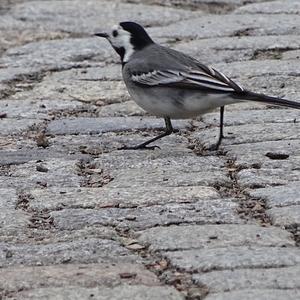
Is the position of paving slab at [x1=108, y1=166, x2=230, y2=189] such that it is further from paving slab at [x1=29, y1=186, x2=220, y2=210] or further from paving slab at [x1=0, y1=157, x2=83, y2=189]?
paving slab at [x1=0, y1=157, x2=83, y2=189]

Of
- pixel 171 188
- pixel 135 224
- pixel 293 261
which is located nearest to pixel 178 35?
pixel 171 188

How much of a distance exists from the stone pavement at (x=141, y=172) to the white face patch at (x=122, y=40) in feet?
1.17

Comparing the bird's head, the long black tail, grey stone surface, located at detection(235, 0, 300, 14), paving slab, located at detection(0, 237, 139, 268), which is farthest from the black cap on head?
grey stone surface, located at detection(235, 0, 300, 14)

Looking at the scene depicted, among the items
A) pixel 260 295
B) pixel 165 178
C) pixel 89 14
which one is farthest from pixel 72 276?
pixel 89 14

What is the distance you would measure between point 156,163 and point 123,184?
0.47 m

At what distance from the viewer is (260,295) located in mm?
3600

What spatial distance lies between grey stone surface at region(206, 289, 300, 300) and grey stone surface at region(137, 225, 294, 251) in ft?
1.67

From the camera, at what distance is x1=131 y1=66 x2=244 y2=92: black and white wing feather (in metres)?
5.68

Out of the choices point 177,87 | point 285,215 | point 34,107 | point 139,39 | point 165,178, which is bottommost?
point 34,107

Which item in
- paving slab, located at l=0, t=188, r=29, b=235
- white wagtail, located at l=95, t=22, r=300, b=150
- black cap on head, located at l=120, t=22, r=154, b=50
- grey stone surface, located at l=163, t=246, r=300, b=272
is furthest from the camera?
black cap on head, located at l=120, t=22, r=154, b=50

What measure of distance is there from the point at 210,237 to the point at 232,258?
0.27 metres

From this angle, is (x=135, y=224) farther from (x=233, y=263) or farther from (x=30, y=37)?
(x=30, y=37)

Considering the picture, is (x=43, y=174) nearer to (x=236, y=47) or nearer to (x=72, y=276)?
(x=72, y=276)

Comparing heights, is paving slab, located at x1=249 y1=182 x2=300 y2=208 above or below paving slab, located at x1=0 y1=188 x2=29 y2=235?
above
